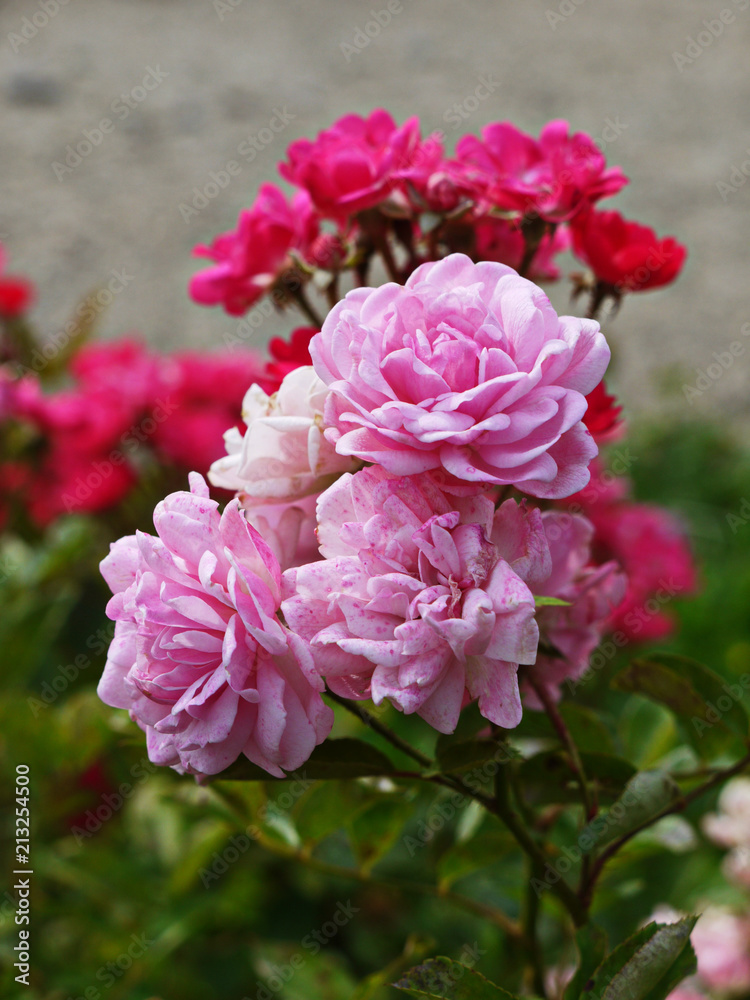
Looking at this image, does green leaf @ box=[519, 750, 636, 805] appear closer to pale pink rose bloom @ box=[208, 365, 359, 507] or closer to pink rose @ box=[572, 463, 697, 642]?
pale pink rose bloom @ box=[208, 365, 359, 507]

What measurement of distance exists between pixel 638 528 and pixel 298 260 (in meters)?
0.75

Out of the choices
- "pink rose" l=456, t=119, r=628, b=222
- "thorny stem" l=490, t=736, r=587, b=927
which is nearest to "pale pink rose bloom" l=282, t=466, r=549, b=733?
"thorny stem" l=490, t=736, r=587, b=927

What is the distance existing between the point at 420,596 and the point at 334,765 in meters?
0.14

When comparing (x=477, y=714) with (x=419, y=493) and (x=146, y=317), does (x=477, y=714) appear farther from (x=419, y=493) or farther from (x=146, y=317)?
(x=146, y=317)

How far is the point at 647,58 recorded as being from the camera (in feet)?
13.0

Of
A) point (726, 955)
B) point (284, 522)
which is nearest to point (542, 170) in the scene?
point (284, 522)

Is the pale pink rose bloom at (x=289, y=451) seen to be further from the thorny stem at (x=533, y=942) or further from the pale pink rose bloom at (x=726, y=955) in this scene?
the pale pink rose bloom at (x=726, y=955)

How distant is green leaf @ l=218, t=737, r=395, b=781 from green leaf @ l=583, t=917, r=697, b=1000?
0.14 meters

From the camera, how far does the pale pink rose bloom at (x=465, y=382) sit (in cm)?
40

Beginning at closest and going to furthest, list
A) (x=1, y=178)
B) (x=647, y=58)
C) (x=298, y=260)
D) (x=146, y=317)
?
(x=298, y=260), (x=146, y=317), (x=1, y=178), (x=647, y=58)

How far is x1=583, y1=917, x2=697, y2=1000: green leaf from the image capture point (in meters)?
0.44

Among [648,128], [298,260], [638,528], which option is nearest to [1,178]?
[648,128]

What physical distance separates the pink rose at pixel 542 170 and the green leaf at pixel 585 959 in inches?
16.0

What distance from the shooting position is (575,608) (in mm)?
529
